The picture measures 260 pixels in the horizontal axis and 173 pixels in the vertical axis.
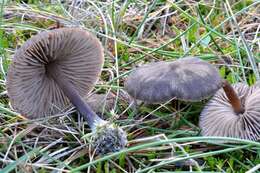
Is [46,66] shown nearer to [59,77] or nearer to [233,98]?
[59,77]

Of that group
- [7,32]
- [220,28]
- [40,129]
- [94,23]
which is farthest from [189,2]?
[40,129]

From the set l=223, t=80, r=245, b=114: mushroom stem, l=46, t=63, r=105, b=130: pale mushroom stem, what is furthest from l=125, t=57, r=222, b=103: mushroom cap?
l=46, t=63, r=105, b=130: pale mushroom stem

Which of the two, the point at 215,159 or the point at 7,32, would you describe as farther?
the point at 7,32

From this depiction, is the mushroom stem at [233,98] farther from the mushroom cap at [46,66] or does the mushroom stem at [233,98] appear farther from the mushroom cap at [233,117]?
the mushroom cap at [46,66]

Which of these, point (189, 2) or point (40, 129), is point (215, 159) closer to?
point (40, 129)

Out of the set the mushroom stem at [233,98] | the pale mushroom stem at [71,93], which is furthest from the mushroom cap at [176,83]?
the pale mushroom stem at [71,93]

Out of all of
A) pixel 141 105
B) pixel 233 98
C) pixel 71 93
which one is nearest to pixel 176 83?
pixel 233 98

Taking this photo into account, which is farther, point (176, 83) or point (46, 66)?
point (46, 66)
